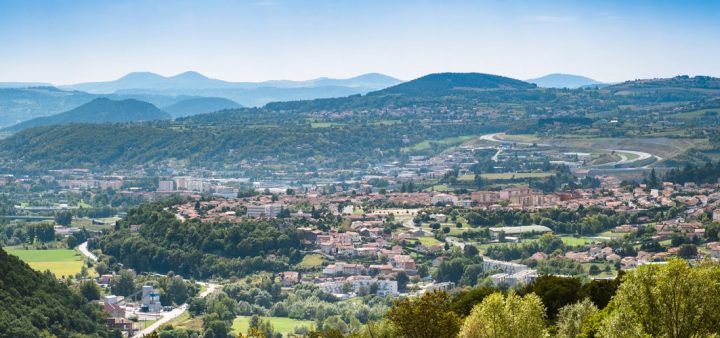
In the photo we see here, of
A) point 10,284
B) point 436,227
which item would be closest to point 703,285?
point 10,284

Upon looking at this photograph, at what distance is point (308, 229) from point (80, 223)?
2092 centimetres

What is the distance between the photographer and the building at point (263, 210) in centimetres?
6619

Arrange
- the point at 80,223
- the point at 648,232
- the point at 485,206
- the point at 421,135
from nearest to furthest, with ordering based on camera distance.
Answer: the point at 648,232, the point at 485,206, the point at 80,223, the point at 421,135

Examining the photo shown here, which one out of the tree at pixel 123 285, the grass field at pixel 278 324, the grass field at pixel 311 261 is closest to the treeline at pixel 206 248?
the grass field at pixel 311 261

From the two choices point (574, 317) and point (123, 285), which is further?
point (123, 285)

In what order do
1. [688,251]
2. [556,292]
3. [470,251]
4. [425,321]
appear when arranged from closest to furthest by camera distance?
1. [425,321]
2. [556,292]
3. [688,251]
4. [470,251]

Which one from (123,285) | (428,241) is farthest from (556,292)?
(428,241)

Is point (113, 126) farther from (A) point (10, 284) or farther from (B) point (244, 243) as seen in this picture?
(A) point (10, 284)

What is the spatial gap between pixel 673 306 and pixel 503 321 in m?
3.67

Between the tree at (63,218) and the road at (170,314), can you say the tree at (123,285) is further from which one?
the tree at (63,218)

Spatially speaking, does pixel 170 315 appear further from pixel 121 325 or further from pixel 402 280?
pixel 402 280

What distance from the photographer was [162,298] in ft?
159

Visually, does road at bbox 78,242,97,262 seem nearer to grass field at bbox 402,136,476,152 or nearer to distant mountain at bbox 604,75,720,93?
grass field at bbox 402,136,476,152

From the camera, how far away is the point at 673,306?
1872 centimetres
